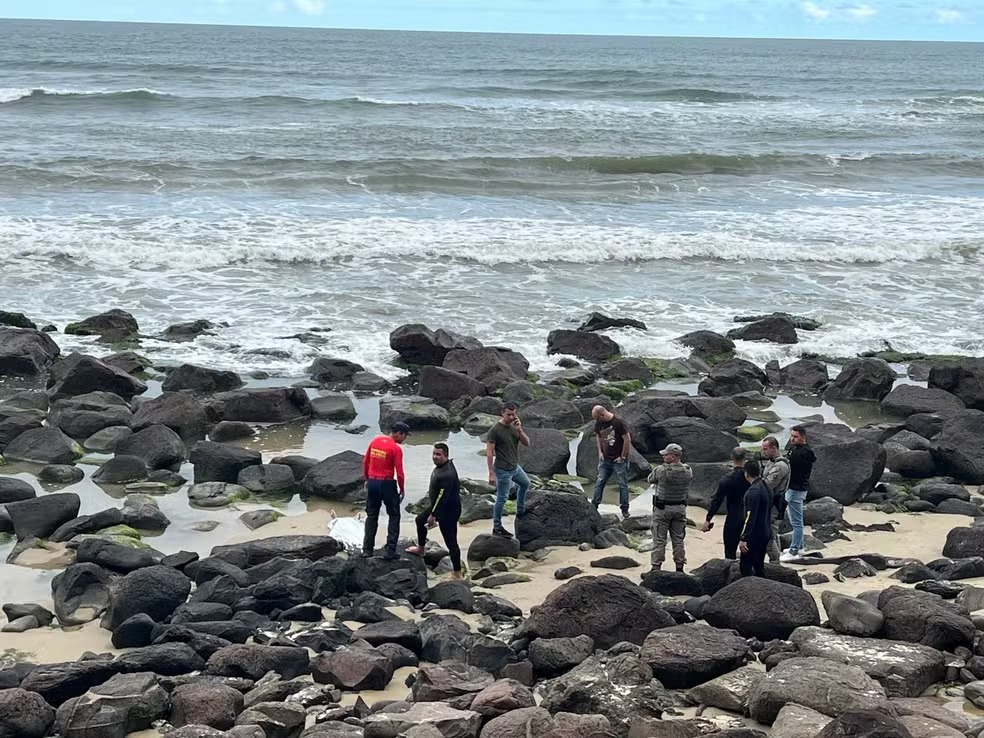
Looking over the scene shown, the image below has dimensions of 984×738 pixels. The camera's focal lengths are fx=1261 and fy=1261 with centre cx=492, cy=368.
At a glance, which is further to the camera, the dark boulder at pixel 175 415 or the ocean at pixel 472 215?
the ocean at pixel 472 215

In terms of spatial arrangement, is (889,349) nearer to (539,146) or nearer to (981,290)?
(981,290)

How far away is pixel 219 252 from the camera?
100 ft

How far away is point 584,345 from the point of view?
2366 centimetres

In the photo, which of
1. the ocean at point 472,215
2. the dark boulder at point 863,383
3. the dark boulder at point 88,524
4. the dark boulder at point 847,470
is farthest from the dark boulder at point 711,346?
the dark boulder at point 88,524

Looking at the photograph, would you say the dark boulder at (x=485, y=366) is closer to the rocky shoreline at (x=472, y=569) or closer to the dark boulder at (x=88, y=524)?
the rocky shoreline at (x=472, y=569)

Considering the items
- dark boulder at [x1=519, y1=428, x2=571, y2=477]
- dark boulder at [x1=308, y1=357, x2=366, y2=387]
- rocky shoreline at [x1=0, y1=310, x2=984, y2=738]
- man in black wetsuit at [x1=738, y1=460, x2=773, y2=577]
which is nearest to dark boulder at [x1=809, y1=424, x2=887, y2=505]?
rocky shoreline at [x1=0, y1=310, x2=984, y2=738]

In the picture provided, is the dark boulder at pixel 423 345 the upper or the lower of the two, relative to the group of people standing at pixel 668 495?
lower

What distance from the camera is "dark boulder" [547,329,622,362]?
927 inches

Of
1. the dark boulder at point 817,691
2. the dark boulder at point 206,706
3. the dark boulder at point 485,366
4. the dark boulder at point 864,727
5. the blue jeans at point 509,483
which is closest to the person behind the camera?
the dark boulder at point 864,727

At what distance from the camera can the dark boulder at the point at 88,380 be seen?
20.1 m

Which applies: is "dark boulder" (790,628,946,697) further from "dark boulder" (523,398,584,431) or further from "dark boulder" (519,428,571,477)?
"dark boulder" (523,398,584,431)

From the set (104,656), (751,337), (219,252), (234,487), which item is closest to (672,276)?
(751,337)

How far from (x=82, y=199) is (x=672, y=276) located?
17.5 meters

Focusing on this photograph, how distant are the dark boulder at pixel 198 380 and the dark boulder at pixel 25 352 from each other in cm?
246
